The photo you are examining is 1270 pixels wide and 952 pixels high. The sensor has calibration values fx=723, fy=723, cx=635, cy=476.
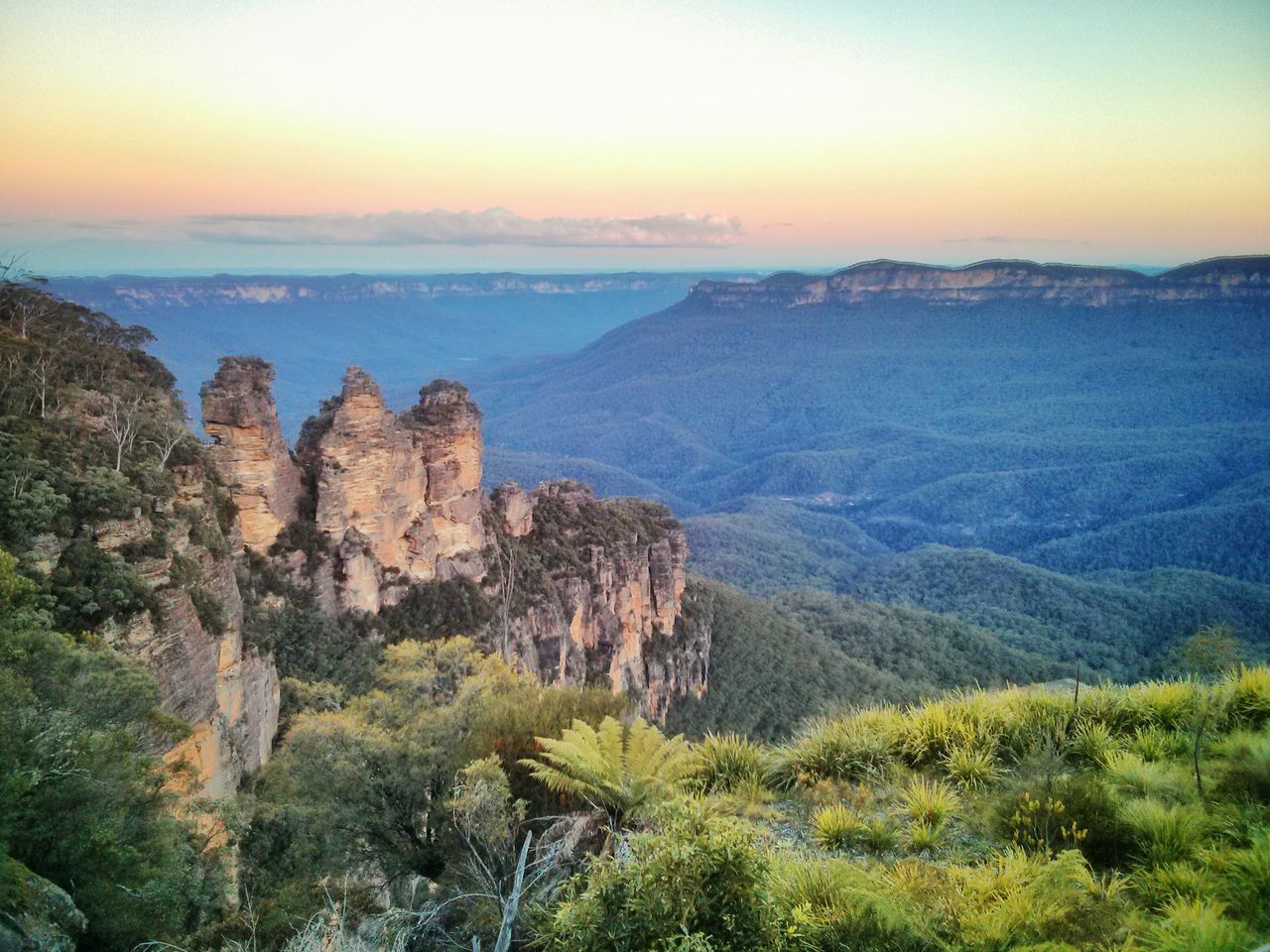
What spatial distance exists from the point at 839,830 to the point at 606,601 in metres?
41.1

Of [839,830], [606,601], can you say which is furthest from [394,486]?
[839,830]

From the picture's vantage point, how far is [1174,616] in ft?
249

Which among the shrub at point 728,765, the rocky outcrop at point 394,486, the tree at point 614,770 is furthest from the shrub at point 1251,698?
the rocky outcrop at point 394,486

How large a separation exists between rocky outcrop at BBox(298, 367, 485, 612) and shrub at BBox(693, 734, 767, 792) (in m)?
24.7

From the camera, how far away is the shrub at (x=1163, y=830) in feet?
21.7

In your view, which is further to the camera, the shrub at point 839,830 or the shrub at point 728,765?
the shrub at point 728,765

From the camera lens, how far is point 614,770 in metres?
8.63

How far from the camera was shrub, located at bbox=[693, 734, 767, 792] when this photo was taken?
9.80 m

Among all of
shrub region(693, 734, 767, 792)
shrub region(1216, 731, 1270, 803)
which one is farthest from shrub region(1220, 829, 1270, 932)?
shrub region(693, 734, 767, 792)

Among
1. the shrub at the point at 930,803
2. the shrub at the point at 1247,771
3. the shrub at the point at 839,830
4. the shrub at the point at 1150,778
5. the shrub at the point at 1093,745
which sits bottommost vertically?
the shrub at the point at 839,830

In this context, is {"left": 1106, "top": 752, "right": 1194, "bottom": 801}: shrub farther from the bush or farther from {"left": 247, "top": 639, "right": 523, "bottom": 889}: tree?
{"left": 247, "top": 639, "right": 523, "bottom": 889}: tree

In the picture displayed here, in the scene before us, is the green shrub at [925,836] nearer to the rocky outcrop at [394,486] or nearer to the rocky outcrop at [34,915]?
the rocky outcrop at [34,915]

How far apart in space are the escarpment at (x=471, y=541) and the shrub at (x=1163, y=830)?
27.3m

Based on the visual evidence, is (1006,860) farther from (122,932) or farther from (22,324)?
(22,324)
